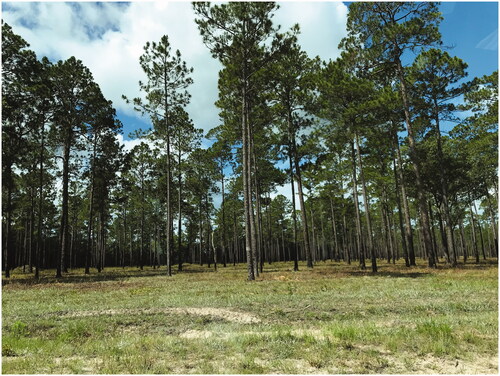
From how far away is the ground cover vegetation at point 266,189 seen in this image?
5449mm

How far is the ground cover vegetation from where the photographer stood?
545cm

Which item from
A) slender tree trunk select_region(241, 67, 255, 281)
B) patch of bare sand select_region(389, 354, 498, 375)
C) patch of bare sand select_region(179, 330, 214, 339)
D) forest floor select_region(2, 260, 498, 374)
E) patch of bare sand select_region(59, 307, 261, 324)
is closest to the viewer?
patch of bare sand select_region(389, 354, 498, 375)

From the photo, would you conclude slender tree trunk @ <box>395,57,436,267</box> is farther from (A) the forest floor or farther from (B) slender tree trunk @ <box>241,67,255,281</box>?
(A) the forest floor

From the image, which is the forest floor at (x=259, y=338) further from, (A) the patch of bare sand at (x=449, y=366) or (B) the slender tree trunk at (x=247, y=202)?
(B) the slender tree trunk at (x=247, y=202)

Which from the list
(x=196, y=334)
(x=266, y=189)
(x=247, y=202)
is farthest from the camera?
(x=266, y=189)

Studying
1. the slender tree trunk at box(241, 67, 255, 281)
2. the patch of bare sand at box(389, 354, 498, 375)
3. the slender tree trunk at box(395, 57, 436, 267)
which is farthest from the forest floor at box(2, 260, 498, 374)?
the slender tree trunk at box(395, 57, 436, 267)

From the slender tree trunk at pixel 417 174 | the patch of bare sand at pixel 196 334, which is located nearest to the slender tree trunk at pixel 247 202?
the slender tree trunk at pixel 417 174

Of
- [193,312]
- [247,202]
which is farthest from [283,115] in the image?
[193,312]

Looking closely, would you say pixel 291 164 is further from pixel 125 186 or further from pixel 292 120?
pixel 125 186

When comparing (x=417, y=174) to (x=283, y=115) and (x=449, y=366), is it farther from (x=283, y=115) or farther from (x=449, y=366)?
(x=449, y=366)

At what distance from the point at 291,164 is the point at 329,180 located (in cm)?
1477

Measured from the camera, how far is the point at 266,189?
4000cm

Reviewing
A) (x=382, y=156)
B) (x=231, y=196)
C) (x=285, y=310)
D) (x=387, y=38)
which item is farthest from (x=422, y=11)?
(x=231, y=196)

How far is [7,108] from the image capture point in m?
20.2
